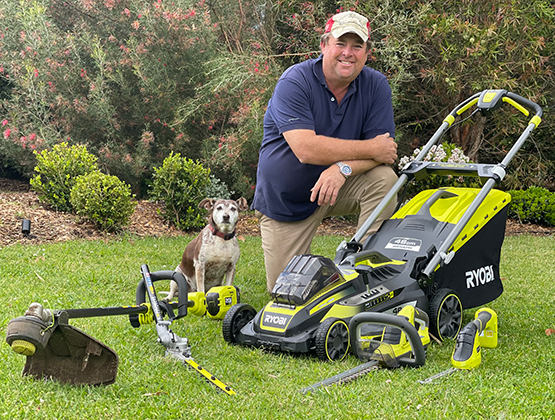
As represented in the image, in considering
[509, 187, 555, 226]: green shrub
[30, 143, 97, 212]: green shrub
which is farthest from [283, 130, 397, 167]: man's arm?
[509, 187, 555, 226]: green shrub

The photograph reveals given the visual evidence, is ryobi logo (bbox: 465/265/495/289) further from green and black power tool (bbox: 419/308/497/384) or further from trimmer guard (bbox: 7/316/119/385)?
trimmer guard (bbox: 7/316/119/385)

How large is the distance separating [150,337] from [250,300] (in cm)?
141

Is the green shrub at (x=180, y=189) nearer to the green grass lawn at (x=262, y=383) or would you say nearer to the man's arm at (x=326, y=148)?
the green grass lawn at (x=262, y=383)

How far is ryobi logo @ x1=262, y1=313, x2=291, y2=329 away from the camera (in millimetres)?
3109

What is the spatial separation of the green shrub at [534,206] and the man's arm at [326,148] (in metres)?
6.34

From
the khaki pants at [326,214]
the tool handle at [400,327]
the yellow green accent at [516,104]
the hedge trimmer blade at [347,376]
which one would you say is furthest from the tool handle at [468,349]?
the yellow green accent at [516,104]

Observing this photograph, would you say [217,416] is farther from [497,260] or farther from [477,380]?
[497,260]

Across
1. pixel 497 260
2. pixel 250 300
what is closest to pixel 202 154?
pixel 250 300

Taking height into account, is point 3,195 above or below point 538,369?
below

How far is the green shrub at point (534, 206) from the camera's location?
9.40 m

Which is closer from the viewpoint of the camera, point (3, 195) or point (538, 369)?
point (538, 369)

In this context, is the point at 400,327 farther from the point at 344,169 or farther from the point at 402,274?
the point at 344,169

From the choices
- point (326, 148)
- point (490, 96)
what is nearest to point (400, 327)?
→ point (326, 148)

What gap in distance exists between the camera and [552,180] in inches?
424
